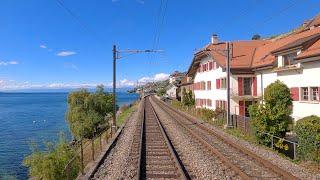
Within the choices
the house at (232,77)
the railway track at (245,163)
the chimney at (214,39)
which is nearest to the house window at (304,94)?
the railway track at (245,163)

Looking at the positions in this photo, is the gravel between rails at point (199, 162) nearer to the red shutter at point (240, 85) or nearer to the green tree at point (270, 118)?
the green tree at point (270, 118)

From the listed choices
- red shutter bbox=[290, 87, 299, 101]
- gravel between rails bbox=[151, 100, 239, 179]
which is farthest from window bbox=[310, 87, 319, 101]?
gravel between rails bbox=[151, 100, 239, 179]

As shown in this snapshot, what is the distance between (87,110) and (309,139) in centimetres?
3735

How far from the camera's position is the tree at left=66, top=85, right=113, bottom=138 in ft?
143

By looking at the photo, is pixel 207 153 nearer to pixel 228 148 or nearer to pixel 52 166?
pixel 228 148

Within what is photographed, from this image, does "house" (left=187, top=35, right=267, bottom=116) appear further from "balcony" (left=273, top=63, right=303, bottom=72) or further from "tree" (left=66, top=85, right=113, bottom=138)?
"tree" (left=66, top=85, right=113, bottom=138)

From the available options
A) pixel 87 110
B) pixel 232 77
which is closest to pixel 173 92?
pixel 87 110

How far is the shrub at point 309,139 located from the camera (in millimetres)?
15008

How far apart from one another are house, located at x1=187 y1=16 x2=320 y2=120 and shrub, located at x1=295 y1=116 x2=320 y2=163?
845 cm

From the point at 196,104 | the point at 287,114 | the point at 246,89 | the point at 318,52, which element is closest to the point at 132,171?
the point at 287,114

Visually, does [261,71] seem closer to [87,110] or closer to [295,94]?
[295,94]

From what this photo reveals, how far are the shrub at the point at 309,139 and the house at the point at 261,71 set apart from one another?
8449 millimetres

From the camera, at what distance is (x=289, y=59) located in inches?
1144

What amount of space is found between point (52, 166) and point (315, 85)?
17.1m
